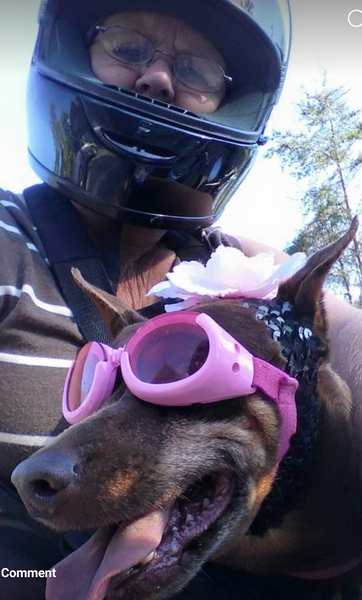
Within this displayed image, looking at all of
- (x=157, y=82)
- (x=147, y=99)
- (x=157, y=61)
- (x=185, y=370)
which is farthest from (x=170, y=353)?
(x=157, y=61)

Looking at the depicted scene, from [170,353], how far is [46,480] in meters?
0.57

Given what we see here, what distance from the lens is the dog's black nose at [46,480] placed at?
1.87 metres

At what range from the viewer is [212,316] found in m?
2.32

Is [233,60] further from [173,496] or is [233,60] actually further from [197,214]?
[173,496]

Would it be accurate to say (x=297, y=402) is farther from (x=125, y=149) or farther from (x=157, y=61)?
(x=157, y=61)

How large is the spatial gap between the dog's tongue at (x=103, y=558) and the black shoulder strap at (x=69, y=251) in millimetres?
903

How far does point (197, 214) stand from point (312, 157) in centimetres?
2713

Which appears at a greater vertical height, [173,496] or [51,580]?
[173,496]

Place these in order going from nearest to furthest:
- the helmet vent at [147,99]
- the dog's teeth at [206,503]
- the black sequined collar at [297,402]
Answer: the dog's teeth at [206,503]
the black sequined collar at [297,402]
the helmet vent at [147,99]

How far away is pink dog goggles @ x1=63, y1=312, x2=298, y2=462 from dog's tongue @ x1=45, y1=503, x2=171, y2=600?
38 centimetres

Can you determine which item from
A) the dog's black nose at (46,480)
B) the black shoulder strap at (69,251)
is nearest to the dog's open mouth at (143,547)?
the dog's black nose at (46,480)

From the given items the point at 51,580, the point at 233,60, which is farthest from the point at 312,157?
the point at 51,580

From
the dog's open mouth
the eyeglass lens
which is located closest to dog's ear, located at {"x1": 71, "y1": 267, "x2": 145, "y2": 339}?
the dog's open mouth

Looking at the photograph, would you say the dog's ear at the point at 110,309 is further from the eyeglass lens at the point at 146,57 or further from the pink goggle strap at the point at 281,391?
the eyeglass lens at the point at 146,57
